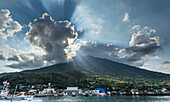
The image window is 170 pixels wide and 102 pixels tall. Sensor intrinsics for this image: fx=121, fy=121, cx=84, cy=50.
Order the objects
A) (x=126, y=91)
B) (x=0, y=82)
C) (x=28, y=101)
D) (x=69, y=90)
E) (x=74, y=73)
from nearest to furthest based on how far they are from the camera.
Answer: (x=28, y=101) < (x=126, y=91) < (x=69, y=90) < (x=0, y=82) < (x=74, y=73)

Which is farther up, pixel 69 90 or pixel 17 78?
pixel 17 78

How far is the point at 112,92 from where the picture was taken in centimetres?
9681

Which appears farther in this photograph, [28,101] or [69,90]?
[69,90]

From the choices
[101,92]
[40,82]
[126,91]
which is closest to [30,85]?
[40,82]

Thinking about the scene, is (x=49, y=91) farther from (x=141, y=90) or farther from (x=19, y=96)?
(x=141, y=90)

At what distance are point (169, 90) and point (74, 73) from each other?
123 meters

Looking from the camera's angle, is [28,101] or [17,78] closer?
[28,101]

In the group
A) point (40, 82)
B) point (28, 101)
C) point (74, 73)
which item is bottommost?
point (28, 101)

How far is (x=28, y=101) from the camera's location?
1469 inches

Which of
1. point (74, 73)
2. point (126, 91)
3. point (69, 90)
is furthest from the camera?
point (74, 73)

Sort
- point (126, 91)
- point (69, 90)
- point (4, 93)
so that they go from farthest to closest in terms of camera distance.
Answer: point (69, 90)
point (126, 91)
point (4, 93)

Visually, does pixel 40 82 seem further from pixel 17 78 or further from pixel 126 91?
pixel 126 91

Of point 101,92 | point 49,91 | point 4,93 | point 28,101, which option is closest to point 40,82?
point 49,91

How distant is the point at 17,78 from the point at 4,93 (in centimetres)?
9579
